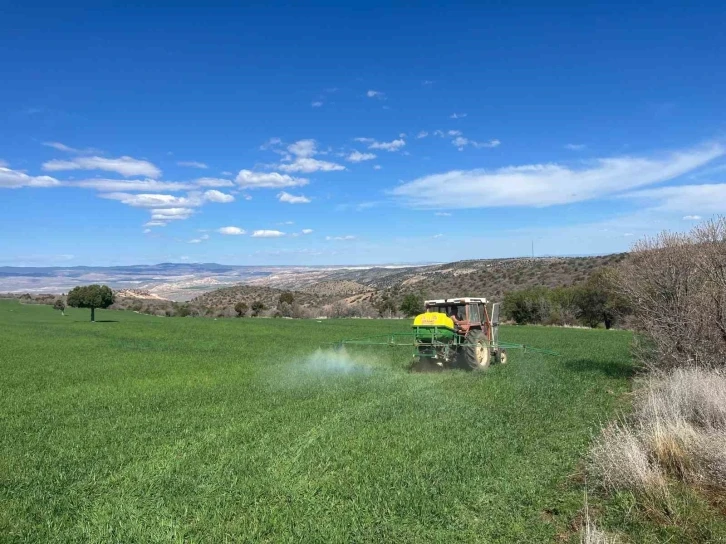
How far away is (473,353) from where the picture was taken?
16578mm

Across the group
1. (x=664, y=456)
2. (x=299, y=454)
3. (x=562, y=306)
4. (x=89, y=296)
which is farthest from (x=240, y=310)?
(x=664, y=456)

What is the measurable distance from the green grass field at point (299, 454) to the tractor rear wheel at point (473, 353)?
2.04ft

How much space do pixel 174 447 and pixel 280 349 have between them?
1749 centimetres

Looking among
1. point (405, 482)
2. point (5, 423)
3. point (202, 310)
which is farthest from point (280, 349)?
point (202, 310)

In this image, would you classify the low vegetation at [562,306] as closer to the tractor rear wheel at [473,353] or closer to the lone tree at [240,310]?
the lone tree at [240,310]

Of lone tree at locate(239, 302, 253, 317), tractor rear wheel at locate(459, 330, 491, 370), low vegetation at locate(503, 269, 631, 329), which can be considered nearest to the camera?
tractor rear wheel at locate(459, 330, 491, 370)

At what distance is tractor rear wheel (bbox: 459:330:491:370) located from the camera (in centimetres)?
1655

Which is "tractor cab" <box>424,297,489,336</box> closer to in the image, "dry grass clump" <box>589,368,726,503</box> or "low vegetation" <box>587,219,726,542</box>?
"low vegetation" <box>587,219,726,542</box>

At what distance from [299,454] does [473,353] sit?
379 inches

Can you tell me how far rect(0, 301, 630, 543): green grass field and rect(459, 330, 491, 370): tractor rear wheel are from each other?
0.62 meters

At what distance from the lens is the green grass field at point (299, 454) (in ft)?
18.8

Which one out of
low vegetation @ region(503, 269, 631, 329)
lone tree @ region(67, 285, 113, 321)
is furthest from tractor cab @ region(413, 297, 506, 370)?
lone tree @ region(67, 285, 113, 321)

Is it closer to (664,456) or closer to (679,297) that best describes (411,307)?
(679,297)

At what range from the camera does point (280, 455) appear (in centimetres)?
796
